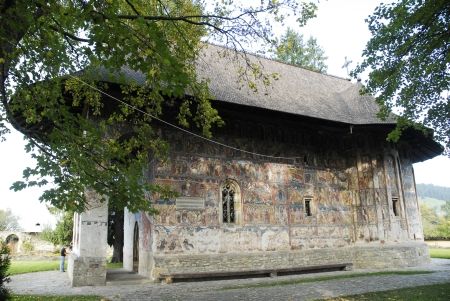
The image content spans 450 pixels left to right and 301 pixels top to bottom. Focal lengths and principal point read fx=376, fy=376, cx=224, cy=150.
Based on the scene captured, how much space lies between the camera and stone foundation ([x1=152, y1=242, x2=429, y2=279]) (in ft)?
36.5

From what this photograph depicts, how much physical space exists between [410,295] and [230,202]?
20.9ft

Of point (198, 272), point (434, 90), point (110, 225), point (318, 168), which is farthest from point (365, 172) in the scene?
point (110, 225)

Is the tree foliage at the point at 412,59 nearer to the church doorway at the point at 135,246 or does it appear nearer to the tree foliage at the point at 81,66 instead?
the tree foliage at the point at 81,66

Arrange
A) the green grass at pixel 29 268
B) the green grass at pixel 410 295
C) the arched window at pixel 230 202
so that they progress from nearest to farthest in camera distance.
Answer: the green grass at pixel 410 295
the arched window at pixel 230 202
the green grass at pixel 29 268

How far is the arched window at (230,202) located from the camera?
12594 millimetres

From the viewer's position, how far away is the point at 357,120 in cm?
1456

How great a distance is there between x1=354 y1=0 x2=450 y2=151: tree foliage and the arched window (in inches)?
207

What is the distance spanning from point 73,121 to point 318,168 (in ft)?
36.0

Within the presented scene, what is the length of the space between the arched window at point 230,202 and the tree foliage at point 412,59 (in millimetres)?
5256

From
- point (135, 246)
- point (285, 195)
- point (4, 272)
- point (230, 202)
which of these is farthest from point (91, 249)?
point (285, 195)

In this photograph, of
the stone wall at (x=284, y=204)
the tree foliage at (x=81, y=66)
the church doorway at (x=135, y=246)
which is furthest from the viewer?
the church doorway at (x=135, y=246)

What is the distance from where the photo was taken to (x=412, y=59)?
9.59m

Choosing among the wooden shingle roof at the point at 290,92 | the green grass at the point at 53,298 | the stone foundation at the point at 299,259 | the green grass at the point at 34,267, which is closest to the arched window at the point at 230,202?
the stone foundation at the point at 299,259

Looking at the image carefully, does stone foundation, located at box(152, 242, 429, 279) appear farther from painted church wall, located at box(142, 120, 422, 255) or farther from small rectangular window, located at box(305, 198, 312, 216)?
small rectangular window, located at box(305, 198, 312, 216)
